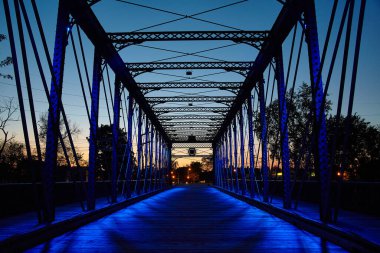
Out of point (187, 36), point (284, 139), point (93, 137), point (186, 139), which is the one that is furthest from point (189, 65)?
point (186, 139)

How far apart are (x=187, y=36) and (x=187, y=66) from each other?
10.4 ft

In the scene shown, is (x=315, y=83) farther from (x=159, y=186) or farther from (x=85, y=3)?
(x=159, y=186)

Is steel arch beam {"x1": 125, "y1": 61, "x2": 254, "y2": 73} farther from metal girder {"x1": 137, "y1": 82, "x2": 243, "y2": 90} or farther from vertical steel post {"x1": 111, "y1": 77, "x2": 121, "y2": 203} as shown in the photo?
metal girder {"x1": 137, "y1": 82, "x2": 243, "y2": 90}

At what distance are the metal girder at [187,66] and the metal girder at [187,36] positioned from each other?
119 inches

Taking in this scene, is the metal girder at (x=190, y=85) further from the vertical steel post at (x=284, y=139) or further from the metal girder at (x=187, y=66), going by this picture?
the vertical steel post at (x=284, y=139)

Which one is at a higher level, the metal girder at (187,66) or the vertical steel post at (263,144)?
the metal girder at (187,66)

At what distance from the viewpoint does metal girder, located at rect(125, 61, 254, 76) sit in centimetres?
1392

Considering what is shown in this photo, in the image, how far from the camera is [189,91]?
834 inches

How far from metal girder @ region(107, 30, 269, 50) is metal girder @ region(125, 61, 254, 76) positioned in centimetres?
302

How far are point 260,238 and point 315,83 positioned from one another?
11.0ft

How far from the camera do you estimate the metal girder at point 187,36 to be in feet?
35.2

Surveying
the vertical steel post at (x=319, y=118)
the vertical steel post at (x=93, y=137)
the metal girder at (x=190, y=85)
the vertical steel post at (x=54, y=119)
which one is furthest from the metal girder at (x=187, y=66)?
the vertical steel post at (x=319, y=118)

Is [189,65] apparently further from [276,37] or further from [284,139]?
[284,139]

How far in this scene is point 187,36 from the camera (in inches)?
426
